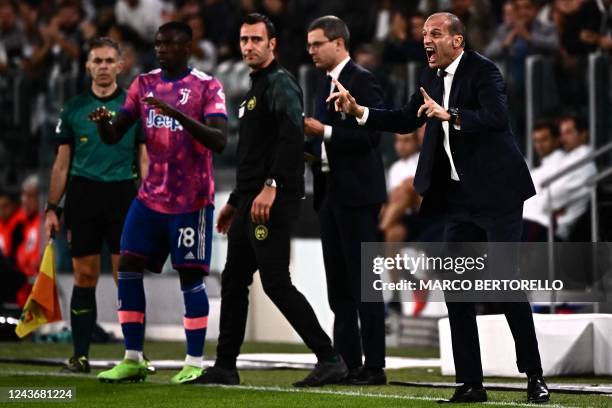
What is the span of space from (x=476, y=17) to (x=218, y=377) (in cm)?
667

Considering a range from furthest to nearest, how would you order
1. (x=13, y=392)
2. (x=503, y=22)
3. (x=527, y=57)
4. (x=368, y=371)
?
1. (x=503, y=22)
2. (x=527, y=57)
3. (x=368, y=371)
4. (x=13, y=392)

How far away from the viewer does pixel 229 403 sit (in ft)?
25.0

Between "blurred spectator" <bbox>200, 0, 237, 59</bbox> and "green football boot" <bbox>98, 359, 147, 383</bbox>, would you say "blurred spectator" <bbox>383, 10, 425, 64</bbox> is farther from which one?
"green football boot" <bbox>98, 359, 147, 383</bbox>

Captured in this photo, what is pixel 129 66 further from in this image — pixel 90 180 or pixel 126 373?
pixel 126 373

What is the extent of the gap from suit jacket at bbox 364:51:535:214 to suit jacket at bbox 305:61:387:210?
53.3 inches

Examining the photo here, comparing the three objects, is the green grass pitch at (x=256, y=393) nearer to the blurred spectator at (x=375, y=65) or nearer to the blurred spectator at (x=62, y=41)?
the blurred spectator at (x=375, y=65)

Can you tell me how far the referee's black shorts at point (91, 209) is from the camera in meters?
10.0

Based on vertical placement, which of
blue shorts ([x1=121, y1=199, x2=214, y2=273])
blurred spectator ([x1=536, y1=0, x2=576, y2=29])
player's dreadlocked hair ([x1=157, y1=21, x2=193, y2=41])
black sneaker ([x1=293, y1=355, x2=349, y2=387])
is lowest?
black sneaker ([x1=293, y1=355, x2=349, y2=387])

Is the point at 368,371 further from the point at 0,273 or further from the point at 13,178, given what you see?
the point at 13,178

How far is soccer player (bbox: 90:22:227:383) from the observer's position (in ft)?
29.1

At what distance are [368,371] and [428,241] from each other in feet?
14.3

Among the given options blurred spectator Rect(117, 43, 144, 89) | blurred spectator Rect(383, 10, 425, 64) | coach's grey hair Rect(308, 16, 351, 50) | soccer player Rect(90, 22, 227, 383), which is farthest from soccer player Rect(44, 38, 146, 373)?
blurred spectator Rect(117, 43, 144, 89)

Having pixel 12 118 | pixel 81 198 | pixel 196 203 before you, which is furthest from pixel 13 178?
pixel 196 203

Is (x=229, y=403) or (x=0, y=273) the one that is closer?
(x=229, y=403)
